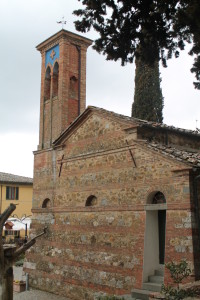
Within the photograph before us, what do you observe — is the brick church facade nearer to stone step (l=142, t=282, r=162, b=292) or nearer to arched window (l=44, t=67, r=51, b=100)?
stone step (l=142, t=282, r=162, b=292)

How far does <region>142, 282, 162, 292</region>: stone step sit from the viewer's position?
31.3ft

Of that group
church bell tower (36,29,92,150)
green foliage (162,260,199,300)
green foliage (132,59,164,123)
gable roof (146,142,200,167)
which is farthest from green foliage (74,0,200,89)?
green foliage (132,59,164,123)

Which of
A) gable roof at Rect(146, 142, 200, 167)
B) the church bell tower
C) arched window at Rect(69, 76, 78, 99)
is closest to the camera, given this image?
gable roof at Rect(146, 142, 200, 167)

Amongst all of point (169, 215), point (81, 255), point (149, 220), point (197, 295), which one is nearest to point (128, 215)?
point (149, 220)

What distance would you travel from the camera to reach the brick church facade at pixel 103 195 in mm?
9734

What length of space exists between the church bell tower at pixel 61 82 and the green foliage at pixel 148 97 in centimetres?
439

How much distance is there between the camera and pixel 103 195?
11914mm

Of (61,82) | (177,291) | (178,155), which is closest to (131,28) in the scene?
(178,155)

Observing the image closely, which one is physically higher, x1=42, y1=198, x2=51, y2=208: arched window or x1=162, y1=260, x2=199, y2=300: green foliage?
x1=42, y1=198, x2=51, y2=208: arched window

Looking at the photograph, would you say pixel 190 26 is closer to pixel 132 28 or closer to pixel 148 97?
pixel 132 28

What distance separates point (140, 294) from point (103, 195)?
3.29 metres

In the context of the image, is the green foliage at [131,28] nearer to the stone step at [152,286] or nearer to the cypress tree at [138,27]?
the cypress tree at [138,27]

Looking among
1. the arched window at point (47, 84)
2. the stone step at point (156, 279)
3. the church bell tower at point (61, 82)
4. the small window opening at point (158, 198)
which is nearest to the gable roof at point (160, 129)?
the small window opening at point (158, 198)

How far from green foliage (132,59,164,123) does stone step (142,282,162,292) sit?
1097 cm
